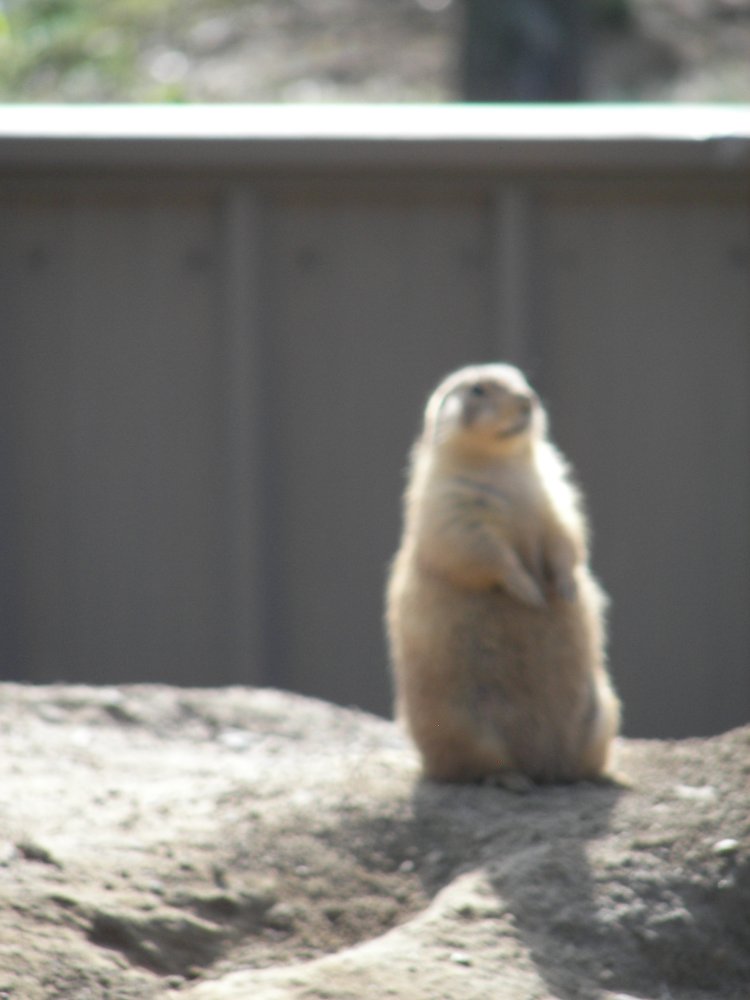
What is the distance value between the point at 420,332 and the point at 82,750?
96.3 inches

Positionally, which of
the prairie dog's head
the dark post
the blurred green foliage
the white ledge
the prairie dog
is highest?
the blurred green foliage

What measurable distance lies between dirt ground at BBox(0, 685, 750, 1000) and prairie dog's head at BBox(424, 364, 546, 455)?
944mm

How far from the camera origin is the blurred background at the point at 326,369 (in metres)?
6.48

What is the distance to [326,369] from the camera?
21.8 ft

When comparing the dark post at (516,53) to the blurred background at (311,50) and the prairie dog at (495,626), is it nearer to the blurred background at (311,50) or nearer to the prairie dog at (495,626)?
the blurred background at (311,50)

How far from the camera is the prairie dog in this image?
14.2 feet

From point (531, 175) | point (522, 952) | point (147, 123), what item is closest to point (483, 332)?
point (531, 175)

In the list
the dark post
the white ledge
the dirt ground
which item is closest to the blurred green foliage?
the dark post

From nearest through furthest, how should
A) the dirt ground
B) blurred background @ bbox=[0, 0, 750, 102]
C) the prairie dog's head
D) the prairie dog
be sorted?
the dirt ground → the prairie dog → the prairie dog's head → blurred background @ bbox=[0, 0, 750, 102]

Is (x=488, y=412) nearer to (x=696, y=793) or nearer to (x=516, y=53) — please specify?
(x=696, y=793)

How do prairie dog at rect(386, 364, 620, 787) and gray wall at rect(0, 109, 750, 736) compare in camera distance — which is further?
gray wall at rect(0, 109, 750, 736)

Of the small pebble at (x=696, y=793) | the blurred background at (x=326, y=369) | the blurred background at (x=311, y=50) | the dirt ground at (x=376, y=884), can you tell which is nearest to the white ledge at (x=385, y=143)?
the blurred background at (x=326, y=369)

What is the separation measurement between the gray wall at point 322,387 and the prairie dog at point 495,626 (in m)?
2.01

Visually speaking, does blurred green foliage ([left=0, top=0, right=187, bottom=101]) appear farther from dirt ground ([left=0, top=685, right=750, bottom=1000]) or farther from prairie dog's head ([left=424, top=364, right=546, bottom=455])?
dirt ground ([left=0, top=685, right=750, bottom=1000])
